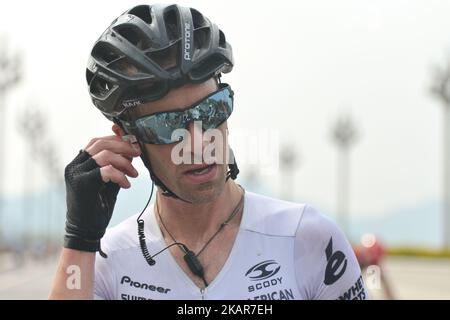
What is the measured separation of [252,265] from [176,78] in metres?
0.93

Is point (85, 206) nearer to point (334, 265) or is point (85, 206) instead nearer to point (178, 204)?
point (178, 204)

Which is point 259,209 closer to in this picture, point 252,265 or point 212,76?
point 252,265

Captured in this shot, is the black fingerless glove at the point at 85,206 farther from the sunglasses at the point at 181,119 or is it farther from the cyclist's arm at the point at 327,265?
the cyclist's arm at the point at 327,265

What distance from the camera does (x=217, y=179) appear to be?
11.3ft

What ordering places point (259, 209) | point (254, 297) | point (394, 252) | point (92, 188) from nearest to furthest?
1. point (92, 188)
2. point (254, 297)
3. point (259, 209)
4. point (394, 252)

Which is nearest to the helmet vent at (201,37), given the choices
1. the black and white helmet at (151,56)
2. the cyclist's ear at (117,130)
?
the black and white helmet at (151,56)

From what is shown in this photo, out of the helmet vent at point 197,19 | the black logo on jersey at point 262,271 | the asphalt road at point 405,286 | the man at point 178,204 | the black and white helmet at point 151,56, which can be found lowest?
the asphalt road at point 405,286

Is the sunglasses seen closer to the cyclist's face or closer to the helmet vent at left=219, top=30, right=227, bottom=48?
the cyclist's face

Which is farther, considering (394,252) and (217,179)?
(394,252)

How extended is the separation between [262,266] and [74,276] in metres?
0.86

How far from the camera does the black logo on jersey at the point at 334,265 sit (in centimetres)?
352

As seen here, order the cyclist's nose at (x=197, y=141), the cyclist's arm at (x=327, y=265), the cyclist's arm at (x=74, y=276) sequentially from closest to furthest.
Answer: the cyclist's arm at (x=74, y=276) < the cyclist's nose at (x=197, y=141) < the cyclist's arm at (x=327, y=265)

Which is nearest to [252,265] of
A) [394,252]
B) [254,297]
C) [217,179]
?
[254,297]

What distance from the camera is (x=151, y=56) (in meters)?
3.47
